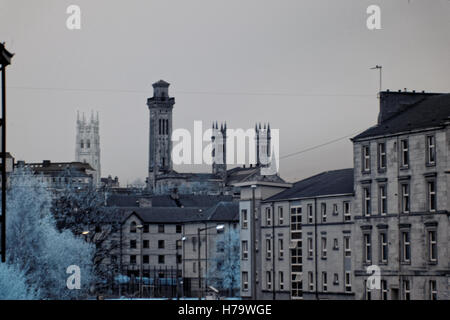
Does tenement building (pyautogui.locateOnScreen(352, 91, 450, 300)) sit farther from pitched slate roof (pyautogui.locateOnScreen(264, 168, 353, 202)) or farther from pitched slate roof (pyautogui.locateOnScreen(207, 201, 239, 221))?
pitched slate roof (pyautogui.locateOnScreen(207, 201, 239, 221))

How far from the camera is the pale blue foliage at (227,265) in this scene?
107 m

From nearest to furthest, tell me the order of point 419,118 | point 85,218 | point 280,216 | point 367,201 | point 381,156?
1. point 419,118
2. point 381,156
3. point 367,201
4. point 280,216
5. point 85,218

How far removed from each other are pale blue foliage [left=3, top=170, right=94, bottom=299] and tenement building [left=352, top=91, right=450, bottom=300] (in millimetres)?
19399

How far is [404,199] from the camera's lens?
63406 mm

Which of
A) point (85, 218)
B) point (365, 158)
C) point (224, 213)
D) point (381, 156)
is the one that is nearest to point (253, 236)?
point (365, 158)

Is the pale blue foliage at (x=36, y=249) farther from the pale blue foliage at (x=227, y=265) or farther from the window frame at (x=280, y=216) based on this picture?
the pale blue foliage at (x=227, y=265)

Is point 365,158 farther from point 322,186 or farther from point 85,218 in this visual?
point 85,218

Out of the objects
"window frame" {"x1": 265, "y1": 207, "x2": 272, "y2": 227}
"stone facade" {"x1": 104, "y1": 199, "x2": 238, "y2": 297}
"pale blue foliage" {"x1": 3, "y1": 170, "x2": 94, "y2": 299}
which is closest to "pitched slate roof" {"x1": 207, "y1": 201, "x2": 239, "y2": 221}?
"stone facade" {"x1": 104, "y1": 199, "x2": 238, "y2": 297}

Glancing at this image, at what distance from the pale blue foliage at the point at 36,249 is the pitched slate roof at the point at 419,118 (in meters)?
21.5

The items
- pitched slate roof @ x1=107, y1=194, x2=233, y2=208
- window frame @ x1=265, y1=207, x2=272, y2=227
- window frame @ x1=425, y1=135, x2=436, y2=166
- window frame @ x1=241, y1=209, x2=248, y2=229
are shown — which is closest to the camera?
window frame @ x1=425, y1=135, x2=436, y2=166

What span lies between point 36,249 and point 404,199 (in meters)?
22.9

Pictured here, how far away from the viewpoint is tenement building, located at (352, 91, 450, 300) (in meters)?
58.7
